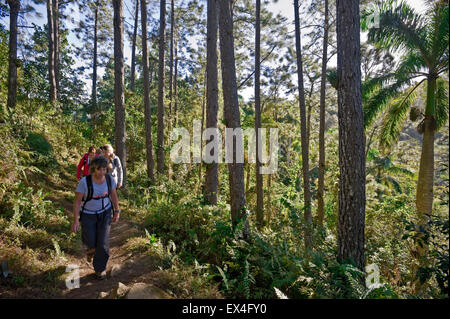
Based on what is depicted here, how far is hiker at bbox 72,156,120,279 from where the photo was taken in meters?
3.71

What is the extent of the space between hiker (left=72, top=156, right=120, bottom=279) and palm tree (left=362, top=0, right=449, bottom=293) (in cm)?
822

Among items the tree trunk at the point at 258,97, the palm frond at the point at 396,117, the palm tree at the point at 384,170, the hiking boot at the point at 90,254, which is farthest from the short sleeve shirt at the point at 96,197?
the palm tree at the point at 384,170

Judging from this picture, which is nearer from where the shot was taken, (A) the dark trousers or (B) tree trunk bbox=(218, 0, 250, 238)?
(A) the dark trousers

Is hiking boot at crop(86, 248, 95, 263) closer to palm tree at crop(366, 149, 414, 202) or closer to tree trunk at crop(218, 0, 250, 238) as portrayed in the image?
tree trunk at crop(218, 0, 250, 238)

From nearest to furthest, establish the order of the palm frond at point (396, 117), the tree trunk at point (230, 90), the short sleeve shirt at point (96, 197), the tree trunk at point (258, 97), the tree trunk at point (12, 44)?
the short sleeve shirt at point (96, 197)
the tree trunk at point (230, 90)
the tree trunk at point (12, 44)
the palm frond at point (396, 117)
the tree trunk at point (258, 97)

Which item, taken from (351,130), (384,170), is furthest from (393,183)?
(351,130)

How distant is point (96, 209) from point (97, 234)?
0.43 meters

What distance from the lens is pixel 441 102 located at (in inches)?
317

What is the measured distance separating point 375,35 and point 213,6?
5470 millimetres

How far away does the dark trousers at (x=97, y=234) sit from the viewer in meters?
3.77

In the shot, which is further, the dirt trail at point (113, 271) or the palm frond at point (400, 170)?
the palm frond at point (400, 170)

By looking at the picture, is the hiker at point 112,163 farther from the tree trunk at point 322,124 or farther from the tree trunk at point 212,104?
the tree trunk at point 322,124

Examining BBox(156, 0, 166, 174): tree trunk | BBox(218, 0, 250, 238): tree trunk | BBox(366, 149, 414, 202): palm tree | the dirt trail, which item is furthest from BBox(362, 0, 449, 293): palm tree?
BBox(366, 149, 414, 202): palm tree

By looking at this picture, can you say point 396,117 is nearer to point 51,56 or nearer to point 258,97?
point 258,97
